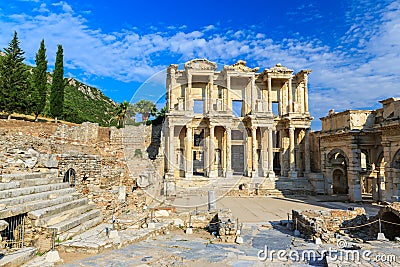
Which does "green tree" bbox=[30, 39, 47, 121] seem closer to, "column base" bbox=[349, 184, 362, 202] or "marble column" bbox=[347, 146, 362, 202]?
"marble column" bbox=[347, 146, 362, 202]

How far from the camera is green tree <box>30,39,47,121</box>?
33.7 meters

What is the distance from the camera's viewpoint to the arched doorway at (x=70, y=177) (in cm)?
1146

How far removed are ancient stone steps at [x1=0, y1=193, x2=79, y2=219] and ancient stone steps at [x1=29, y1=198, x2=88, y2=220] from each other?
100 millimetres

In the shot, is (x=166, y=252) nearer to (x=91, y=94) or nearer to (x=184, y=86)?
(x=184, y=86)

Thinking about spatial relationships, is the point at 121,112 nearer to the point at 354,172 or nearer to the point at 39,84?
the point at 39,84

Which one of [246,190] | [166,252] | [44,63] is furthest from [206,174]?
[44,63]

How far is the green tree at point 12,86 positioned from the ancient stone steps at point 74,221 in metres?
26.4

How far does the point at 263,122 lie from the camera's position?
30.1 metres

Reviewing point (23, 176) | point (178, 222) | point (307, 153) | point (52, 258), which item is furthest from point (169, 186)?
point (52, 258)

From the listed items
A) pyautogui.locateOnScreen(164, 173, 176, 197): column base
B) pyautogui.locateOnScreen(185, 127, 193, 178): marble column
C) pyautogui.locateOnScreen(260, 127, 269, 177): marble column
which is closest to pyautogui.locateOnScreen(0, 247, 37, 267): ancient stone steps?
pyautogui.locateOnScreen(164, 173, 176, 197): column base

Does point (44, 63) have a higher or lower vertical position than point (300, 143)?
higher

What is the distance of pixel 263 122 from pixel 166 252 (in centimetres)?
2414

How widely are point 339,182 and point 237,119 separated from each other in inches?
470

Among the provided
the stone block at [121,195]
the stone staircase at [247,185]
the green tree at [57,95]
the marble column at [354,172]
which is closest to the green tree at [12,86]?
the green tree at [57,95]
